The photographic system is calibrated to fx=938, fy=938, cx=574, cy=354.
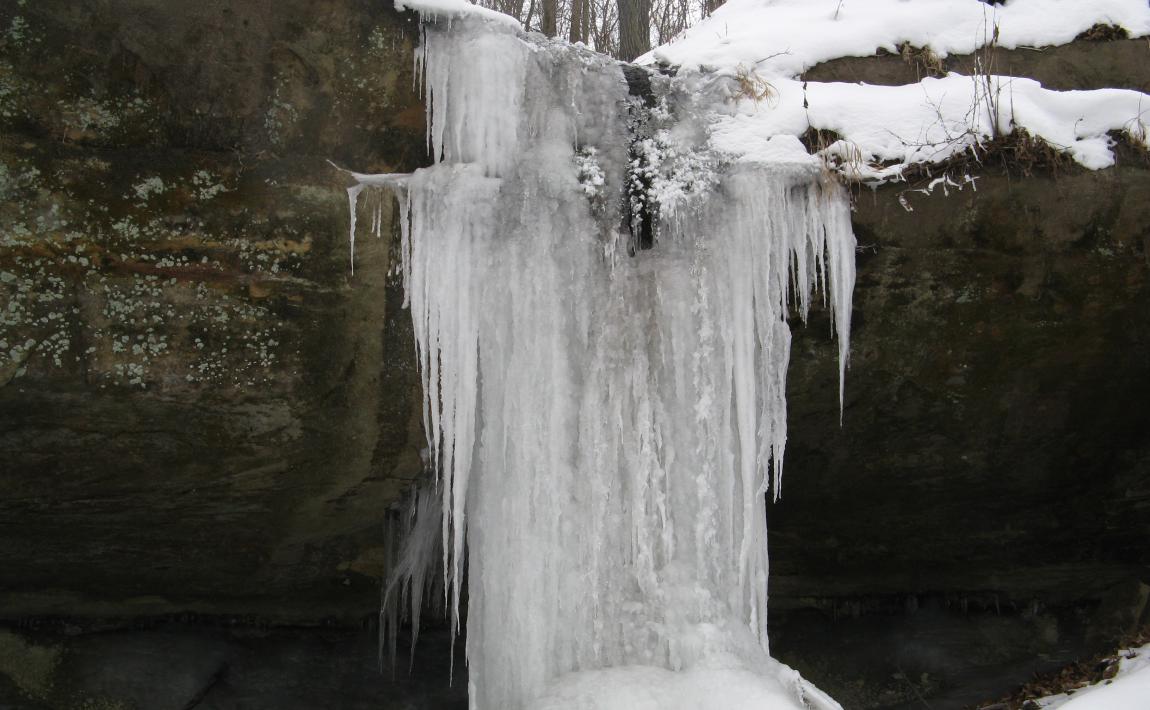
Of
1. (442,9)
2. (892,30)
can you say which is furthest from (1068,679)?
(442,9)

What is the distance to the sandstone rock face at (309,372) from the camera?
370cm

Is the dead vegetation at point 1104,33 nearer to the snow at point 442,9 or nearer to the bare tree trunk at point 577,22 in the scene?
the snow at point 442,9

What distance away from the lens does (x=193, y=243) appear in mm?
3756

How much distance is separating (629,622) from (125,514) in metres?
2.55

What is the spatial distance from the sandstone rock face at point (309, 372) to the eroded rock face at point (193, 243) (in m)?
0.01

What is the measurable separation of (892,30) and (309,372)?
3208mm

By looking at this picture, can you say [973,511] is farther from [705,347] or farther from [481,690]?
[481,690]

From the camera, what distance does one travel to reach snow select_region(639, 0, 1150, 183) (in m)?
4.11

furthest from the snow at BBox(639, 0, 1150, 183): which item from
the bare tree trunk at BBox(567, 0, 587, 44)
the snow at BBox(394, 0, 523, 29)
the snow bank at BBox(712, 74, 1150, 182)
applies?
the bare tree trunk at BBox(567, 0, 587, 44)

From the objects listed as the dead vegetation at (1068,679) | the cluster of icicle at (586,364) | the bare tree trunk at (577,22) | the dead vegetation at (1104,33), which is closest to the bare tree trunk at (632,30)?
the bare tree trunk at (577,22)

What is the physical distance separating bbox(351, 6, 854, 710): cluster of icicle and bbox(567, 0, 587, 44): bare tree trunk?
684cm

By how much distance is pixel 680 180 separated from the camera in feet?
13.6

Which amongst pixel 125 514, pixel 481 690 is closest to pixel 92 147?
pixel 125 514

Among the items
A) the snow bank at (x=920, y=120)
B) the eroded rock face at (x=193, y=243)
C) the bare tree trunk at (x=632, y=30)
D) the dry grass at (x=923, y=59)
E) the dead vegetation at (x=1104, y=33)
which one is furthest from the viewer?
the bare tree trunk at (x=632, y=30)
